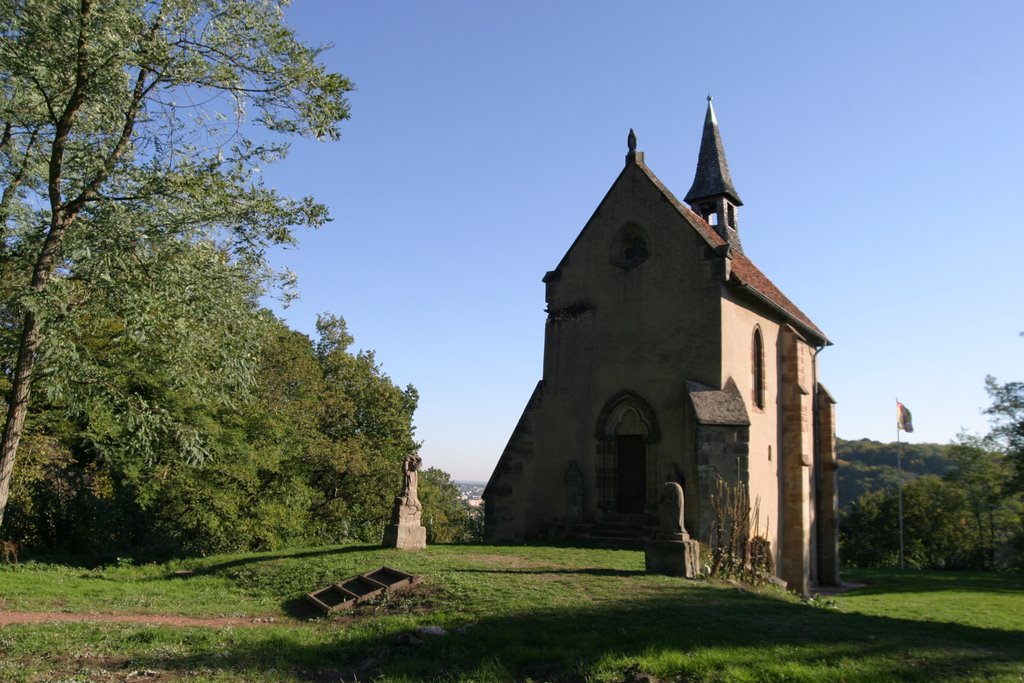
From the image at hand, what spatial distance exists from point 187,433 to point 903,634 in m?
11.0

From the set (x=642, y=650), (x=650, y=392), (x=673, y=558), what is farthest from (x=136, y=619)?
(x=650, y=392)

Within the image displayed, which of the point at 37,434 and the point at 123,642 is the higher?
the point at 37,434

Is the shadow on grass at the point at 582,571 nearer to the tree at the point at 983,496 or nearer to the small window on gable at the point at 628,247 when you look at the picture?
the small window on gable at the point at 628,247

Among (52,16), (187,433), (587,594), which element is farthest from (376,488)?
(52,16)

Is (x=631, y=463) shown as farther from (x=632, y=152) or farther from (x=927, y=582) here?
(x=927, y=582)

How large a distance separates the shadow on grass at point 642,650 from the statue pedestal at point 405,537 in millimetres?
5789

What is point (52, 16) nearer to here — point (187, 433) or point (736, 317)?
point (187, 433)

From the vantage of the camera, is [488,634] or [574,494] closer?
[488,634]

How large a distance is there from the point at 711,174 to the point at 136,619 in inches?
908

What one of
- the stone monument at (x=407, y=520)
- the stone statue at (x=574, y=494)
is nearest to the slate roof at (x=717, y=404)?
the stone statue at (x=574, y=494)

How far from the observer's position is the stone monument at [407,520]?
15.3 meters

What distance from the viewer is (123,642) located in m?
8.30

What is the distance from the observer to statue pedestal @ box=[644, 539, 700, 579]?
12.4 m

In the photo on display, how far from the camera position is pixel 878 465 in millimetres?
75500
